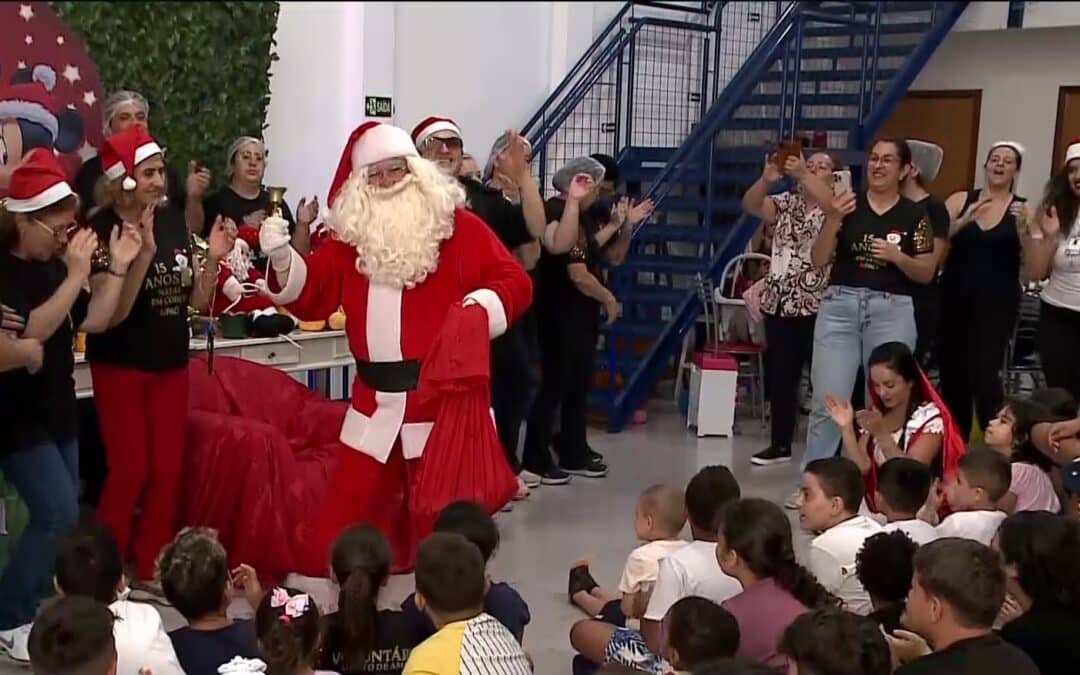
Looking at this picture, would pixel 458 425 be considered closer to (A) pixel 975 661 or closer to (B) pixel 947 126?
(A) pixel 975 661

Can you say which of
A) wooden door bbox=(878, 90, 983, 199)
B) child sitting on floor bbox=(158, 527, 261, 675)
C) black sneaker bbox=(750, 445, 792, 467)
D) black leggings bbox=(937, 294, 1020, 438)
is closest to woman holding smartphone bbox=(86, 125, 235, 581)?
child sitting on floor bbox=(158, 527, 261, 675)

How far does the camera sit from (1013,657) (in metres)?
2.03

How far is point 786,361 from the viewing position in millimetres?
5320

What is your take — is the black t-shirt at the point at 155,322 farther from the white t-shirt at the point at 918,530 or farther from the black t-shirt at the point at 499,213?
the white t-shirt at the point at 918,530

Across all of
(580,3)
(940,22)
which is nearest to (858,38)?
(940,22)

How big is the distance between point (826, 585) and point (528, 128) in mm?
5732

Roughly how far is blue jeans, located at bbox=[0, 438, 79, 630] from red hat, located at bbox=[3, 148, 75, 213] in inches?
24.6

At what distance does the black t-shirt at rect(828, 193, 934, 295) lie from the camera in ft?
14.5

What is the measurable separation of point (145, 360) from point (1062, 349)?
3.29m

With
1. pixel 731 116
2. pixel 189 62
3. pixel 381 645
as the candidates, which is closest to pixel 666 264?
pixel 731 116

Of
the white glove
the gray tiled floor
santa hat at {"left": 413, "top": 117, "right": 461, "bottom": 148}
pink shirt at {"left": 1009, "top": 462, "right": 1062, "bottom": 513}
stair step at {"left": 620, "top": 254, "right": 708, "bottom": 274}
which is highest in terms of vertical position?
santa hat at {"left": 413, "top": 117, "right": 461, "bottom": 148}

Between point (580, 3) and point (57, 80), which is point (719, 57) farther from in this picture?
point (57, 80)

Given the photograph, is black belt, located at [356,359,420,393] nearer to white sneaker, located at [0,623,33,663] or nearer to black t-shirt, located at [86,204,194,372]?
black t-shirt, located at [86,204,194,372]

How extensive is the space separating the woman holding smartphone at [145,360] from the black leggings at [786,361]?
9.05 feet
